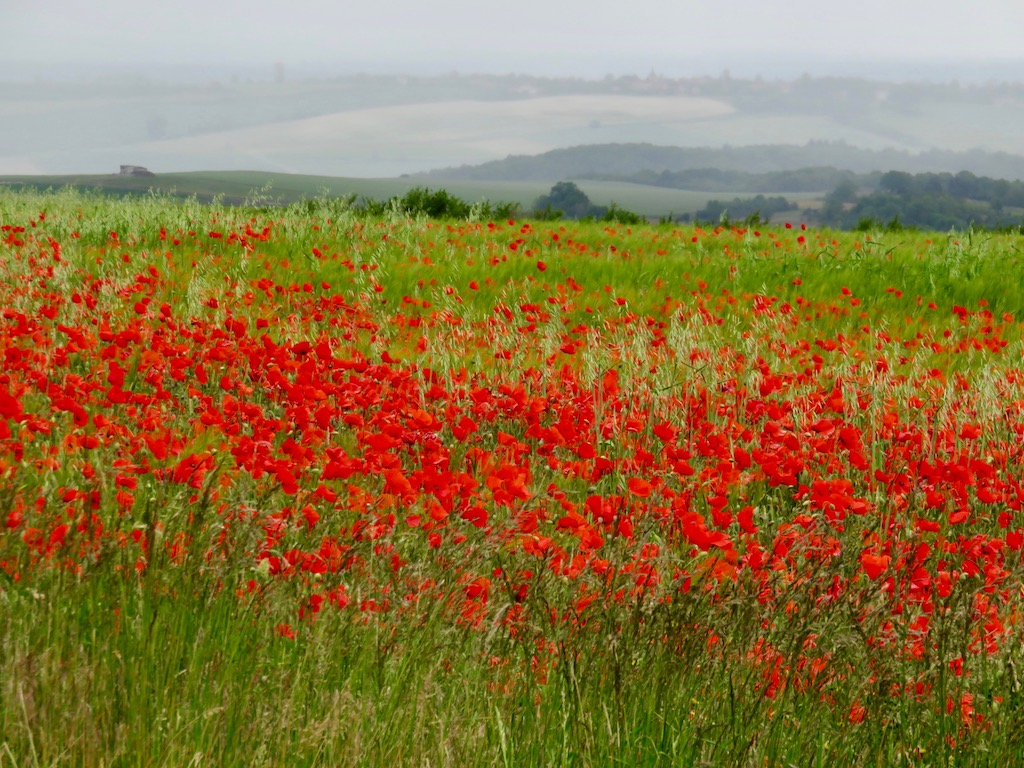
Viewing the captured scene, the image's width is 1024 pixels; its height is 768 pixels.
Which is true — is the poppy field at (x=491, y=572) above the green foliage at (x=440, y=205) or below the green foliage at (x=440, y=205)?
below

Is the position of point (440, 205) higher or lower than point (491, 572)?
higher

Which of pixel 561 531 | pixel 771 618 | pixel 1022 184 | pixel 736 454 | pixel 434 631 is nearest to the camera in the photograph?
pixel 434 631

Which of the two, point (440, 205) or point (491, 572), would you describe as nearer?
point (491, 572)

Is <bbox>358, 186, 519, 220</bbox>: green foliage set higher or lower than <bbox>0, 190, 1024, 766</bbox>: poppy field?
higher

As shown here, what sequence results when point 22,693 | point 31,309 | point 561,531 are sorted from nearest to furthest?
point 22,693 < point 561,531 < point 31,309

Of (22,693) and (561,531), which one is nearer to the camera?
(22,693)

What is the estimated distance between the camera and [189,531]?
2766mm

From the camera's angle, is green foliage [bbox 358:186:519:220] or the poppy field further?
green foliage [bbox 358:186:519:220]

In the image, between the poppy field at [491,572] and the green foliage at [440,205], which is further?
the green foliage at [440,205]

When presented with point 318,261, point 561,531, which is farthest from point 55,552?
point 318,261

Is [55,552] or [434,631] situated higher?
[55,552]

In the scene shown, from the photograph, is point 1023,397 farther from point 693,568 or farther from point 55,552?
point 55,552

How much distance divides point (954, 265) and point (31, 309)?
990cm

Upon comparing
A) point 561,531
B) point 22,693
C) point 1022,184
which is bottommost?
point 561,531
